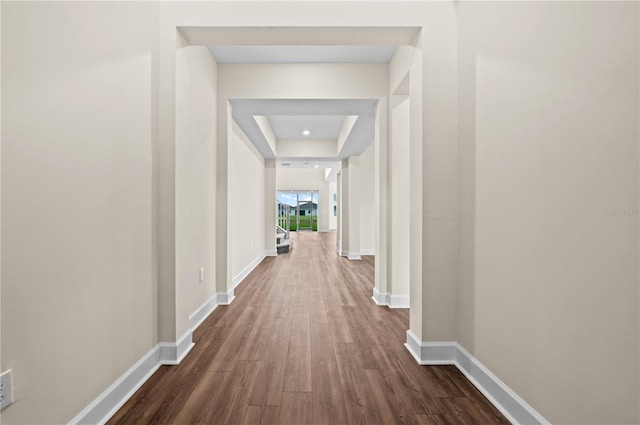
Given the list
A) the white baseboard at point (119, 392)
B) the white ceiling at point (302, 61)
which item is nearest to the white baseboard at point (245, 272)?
the white baseboard at point (119, 392)

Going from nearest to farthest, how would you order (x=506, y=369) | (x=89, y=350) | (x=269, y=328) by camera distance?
(x=89, y=350) → (x=506, y=369) → (x=269, y=328)

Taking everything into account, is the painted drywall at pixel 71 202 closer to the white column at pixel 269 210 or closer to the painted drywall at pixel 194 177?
the painted drywall at pixel 194 177

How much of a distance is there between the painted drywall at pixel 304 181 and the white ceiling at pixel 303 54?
11.3 metres

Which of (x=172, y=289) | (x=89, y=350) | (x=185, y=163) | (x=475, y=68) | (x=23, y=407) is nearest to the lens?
(x=23, y=407)

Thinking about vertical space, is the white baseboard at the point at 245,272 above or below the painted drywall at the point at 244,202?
below

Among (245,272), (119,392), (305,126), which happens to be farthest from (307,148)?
(119,392)

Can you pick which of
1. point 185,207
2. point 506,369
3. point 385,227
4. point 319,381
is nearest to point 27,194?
point 185,207

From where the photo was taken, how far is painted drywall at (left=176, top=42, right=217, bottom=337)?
6.82 feet

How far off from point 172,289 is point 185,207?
0.61m

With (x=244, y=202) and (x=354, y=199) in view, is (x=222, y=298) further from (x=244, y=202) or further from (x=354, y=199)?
(x=354, y=199)

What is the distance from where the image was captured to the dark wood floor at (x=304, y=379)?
150cm

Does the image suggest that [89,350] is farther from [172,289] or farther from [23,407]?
[172,289]

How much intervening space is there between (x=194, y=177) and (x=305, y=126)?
12.4ft

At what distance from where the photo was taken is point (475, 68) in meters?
1.83
